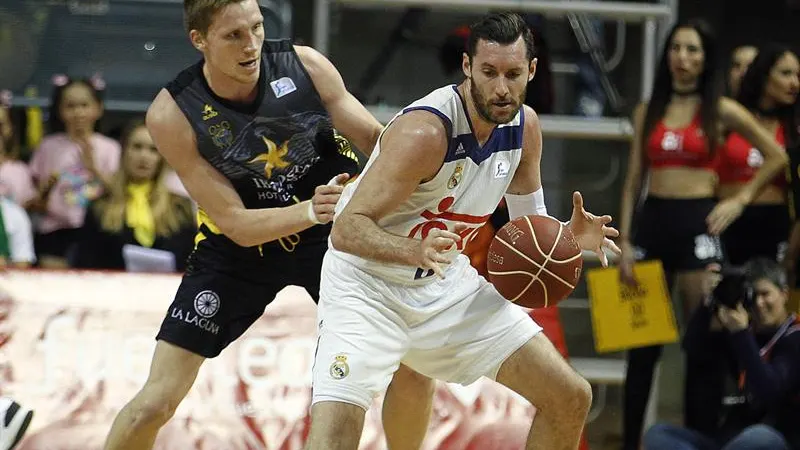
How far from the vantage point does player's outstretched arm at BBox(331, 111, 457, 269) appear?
427 cm

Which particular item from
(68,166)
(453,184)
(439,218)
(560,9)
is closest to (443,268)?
(439,218)

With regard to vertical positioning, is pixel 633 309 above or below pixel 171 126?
below

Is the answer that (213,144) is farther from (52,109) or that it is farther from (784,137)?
(784,137)

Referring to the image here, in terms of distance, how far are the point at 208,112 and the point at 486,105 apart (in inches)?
48.5

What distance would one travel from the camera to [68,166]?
7.89 meters

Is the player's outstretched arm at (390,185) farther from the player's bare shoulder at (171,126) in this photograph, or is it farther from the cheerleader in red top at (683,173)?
the cheerleader in red top at (683,173)

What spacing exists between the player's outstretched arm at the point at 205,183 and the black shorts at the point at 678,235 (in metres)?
3.02

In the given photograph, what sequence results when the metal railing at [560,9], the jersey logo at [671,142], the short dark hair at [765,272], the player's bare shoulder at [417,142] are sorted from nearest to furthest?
the player's bare shoulder at [417,142], the short dark hair at [765,272], the jersey logo at [671,142], the metal railing at [560,9]

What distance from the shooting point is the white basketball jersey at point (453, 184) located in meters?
4.47

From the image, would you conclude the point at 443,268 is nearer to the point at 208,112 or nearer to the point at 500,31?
the point at 500,31

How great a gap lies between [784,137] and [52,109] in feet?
14.7

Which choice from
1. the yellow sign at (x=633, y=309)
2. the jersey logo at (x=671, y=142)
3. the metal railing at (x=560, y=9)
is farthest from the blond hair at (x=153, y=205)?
the jersey logo at (x=671, y=142)

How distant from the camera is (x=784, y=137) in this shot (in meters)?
7.63

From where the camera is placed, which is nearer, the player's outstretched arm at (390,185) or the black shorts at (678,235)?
the player's outstretched arm at (390,185)
